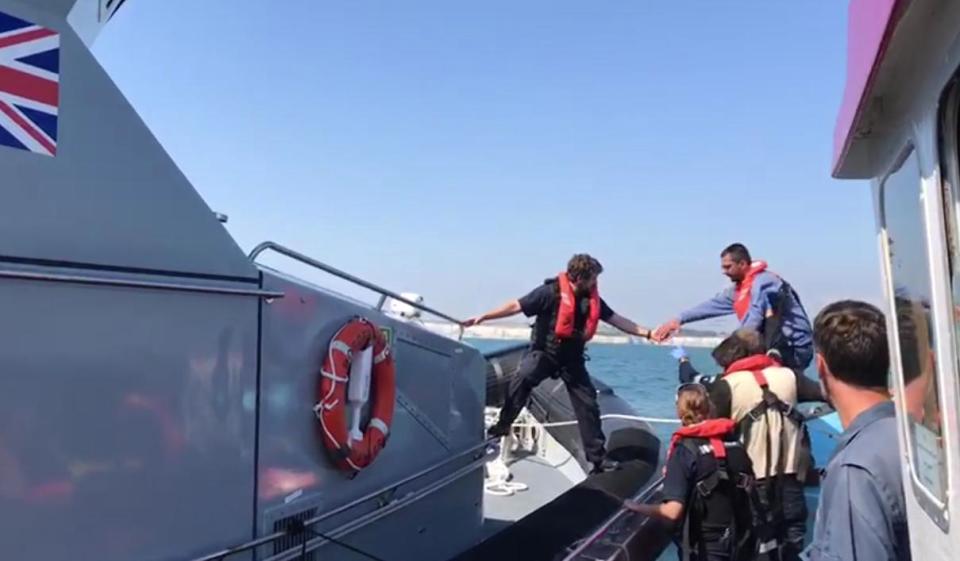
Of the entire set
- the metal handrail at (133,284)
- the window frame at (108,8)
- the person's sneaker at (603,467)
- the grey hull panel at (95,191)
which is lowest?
the person's sneaker at (603,467)

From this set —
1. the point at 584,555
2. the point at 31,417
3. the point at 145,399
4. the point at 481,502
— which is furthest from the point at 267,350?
the point at 481,502

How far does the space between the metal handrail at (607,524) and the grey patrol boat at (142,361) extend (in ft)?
1.58

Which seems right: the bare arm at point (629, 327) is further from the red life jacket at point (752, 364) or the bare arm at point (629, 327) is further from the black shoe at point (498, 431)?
the red life jacket at point (752, 364)

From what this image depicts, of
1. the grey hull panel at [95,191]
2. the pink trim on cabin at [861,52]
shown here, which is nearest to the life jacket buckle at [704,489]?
the pink trim on cabin at [861,52]

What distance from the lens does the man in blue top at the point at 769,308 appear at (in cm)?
461

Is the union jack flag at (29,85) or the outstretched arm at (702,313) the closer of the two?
the union jack flag at (29,85)

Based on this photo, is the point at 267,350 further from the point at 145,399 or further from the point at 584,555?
the point at 584,555

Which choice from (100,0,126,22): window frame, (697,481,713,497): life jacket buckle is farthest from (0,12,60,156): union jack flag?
(697,481,713,497): life jacket buckle

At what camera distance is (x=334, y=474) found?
329cm

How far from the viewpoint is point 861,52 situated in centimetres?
132

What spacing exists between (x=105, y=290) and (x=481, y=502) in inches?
128

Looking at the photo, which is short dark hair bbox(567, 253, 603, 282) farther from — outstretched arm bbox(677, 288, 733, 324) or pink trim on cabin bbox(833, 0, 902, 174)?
pink trim on cabin bbox(833, 0, 902, 174)

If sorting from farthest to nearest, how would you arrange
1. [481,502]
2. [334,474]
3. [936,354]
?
[481,502] → [334,474] → [936,354]

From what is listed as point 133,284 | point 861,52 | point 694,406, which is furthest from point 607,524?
point 861,52
